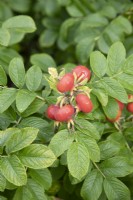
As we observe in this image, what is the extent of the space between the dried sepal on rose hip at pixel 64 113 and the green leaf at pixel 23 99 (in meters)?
0.13

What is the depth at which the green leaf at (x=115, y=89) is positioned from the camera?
173cm

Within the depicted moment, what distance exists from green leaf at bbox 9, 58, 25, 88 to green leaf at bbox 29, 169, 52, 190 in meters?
0.39

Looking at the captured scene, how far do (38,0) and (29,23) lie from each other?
0.90 metres

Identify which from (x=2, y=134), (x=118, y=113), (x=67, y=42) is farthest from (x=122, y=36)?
(x=2, y=134)

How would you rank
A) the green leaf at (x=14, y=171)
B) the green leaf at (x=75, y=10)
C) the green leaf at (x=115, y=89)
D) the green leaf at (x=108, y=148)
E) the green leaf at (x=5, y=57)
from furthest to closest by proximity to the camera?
1. the green leaf at (x=75, y=10)
2. the green leaf at (x=5, y=57)
3. the green leaf at (x=108, y=148)
4. the green leaf at (x=115, y=89)
5. the green leaf at (x=14, y=171)

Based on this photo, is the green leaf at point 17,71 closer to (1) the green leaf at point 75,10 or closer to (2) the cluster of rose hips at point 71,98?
(2) the cluster of rose hips at point 71,98

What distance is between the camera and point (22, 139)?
156 cm

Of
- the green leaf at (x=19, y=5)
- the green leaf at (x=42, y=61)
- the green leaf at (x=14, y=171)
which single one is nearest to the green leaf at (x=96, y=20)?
the green leaf at (x=42, y=61)

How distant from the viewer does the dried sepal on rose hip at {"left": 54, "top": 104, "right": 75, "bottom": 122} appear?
1.63m

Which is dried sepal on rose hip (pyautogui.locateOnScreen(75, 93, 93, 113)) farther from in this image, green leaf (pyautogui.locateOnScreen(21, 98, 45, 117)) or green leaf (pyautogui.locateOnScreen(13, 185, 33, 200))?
green leaf (pyautogui.locateOnScreen(13, 185, 33, 200))

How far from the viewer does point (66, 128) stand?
173 cm

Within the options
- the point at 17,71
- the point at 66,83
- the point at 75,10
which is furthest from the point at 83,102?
the point at 75,10

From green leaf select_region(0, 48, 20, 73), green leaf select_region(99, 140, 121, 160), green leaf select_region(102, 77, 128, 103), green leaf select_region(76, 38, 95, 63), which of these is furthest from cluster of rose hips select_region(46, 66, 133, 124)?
green leaf select_region(76, 38, 95, 63)

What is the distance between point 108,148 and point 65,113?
1.09ft
